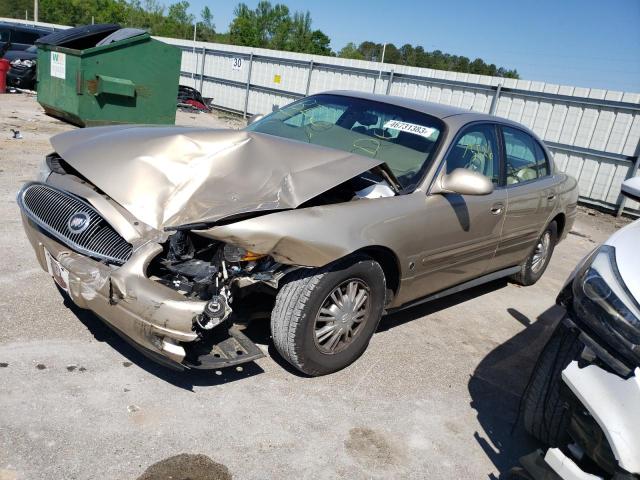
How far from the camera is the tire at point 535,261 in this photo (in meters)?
5.30

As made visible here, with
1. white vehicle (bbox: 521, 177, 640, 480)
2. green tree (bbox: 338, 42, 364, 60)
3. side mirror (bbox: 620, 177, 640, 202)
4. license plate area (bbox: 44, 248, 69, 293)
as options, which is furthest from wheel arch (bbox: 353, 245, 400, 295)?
green tree (bbox: 338, 42, 364, 60)

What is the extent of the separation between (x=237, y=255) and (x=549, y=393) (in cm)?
168

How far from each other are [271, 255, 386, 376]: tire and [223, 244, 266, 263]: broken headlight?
0.91 ft

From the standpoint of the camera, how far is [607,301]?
→ 2.03 m

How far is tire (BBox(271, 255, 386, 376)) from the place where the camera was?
288 cm

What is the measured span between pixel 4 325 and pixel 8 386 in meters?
0.68

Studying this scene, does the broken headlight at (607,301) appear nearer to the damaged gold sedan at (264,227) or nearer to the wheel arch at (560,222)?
the damaged gold sedan at (264,227)

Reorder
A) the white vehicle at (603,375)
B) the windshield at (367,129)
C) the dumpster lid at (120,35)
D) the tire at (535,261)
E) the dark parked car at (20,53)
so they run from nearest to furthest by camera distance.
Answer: the white vehicle at (603,375)
the windshield at (367,129)
the tire at (535,261)
the dumpster lid at (120,35)
the dark parked car at (20,53)

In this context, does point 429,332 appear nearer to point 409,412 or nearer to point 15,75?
point 409,412

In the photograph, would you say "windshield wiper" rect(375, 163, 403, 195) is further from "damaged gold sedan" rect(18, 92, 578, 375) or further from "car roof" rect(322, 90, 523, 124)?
"car roof" rect(322, 90, 523, 124)

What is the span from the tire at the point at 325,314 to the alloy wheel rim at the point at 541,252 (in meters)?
2.68

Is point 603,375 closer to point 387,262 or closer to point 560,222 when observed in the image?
point 387,262

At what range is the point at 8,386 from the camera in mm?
2719

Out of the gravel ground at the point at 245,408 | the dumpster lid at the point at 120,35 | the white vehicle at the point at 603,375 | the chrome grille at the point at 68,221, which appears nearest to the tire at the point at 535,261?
the gravel ground at the point at 245,408
